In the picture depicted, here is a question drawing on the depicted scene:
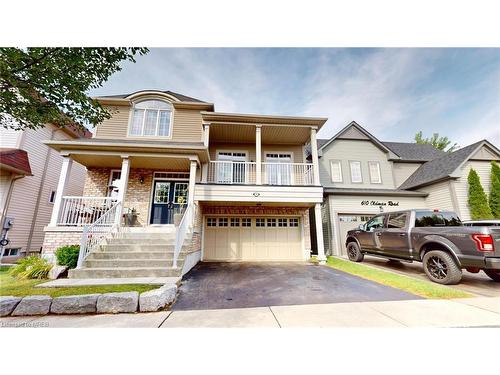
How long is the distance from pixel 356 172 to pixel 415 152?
558 cm

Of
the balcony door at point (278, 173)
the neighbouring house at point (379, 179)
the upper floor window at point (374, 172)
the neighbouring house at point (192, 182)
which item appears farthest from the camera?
the upper floor window at point (374, 172)

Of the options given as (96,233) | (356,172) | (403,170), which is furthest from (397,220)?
(96,233)

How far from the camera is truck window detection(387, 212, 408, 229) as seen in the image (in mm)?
5875

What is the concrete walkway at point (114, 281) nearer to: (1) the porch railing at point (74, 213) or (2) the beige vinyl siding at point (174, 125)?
(1) the porch railing at point (74, 213)

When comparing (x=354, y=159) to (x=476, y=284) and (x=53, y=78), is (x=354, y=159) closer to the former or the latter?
(x=476, y=284)

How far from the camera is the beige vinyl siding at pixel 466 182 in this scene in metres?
9.34

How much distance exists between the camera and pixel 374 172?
12.0 metres

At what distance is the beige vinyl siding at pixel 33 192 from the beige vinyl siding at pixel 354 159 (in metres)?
14.5

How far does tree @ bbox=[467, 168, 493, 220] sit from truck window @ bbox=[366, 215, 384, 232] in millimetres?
6170

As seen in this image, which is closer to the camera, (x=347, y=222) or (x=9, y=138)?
(x=9, y=138)

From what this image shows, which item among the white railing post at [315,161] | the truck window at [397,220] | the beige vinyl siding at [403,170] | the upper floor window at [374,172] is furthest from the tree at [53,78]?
the beige vinyl siding at [403,170]

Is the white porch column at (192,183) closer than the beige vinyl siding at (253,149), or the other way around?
the white porch column at (192,183)
